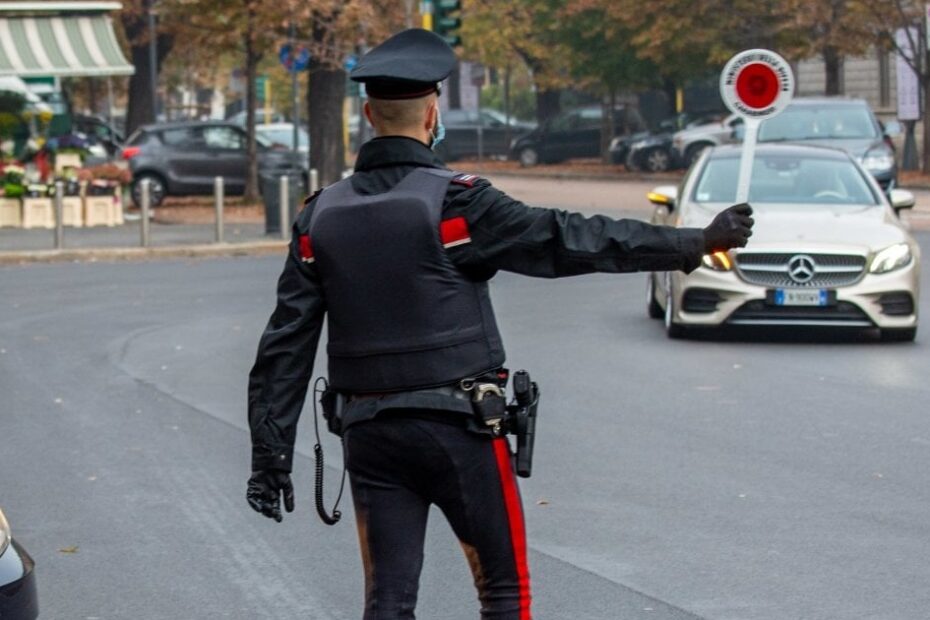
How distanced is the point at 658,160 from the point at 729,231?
41.7 m

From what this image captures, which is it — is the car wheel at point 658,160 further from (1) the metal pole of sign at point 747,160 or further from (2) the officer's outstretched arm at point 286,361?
(2) the officer's outstretched arm at point 286,361

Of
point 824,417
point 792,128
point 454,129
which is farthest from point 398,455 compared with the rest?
point 454,129

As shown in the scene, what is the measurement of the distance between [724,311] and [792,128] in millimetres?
15408

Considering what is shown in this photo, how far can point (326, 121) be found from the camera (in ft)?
105

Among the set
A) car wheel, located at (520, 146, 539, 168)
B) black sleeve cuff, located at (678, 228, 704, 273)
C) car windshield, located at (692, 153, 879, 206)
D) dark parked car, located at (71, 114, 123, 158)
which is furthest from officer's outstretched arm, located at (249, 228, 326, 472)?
car wheel, located at (520, 146, 539, 168)

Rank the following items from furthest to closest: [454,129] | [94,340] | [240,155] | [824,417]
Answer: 1. [454,129]
2. [240,155]
3. [94,340]
4. [824,417]

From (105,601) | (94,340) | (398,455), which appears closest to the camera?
(398,455)

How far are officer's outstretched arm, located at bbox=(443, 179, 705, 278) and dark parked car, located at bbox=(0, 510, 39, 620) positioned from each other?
5.07ft

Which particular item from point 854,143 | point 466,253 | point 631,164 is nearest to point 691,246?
point 466,253

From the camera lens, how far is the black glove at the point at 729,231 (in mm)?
4266

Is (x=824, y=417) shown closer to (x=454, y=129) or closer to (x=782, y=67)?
(x=782, y=67)

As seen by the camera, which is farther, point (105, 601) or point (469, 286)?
point (105, 601)

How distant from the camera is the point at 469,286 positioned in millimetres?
4285

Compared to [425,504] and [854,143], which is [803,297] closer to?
[425,504]
